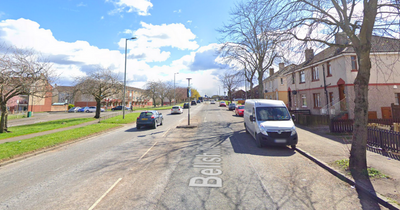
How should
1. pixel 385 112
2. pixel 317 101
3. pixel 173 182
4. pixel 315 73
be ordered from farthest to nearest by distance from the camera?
pixel 315 73 → pixel 317 101 → pixel 385 112 → pixel 173 182

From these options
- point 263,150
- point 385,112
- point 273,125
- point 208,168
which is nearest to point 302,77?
point 385,112

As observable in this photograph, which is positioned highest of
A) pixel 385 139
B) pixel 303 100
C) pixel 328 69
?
pixel 328 69

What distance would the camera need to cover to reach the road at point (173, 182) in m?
3.77

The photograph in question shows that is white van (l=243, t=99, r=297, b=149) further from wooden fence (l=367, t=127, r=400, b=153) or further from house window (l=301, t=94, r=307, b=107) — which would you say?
house window (l=301, t=94, r=307, b=107)

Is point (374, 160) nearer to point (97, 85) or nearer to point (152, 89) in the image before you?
point (97, 85)

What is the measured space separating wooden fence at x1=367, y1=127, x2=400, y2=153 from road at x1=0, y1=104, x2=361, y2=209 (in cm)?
348

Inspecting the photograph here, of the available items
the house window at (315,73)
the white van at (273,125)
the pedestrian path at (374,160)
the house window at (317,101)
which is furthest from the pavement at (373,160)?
the house window at (315,73)

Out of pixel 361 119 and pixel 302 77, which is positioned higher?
pixel 302 77

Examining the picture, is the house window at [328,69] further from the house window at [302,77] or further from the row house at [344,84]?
the house window at [302,77]

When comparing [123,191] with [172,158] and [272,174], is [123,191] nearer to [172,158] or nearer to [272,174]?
[172,158]

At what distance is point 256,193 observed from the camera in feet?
13.6

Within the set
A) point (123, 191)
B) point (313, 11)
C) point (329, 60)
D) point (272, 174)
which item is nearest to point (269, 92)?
point (329, 60)

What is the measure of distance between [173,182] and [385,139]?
8.66 m

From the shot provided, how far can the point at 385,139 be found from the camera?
7320mm
